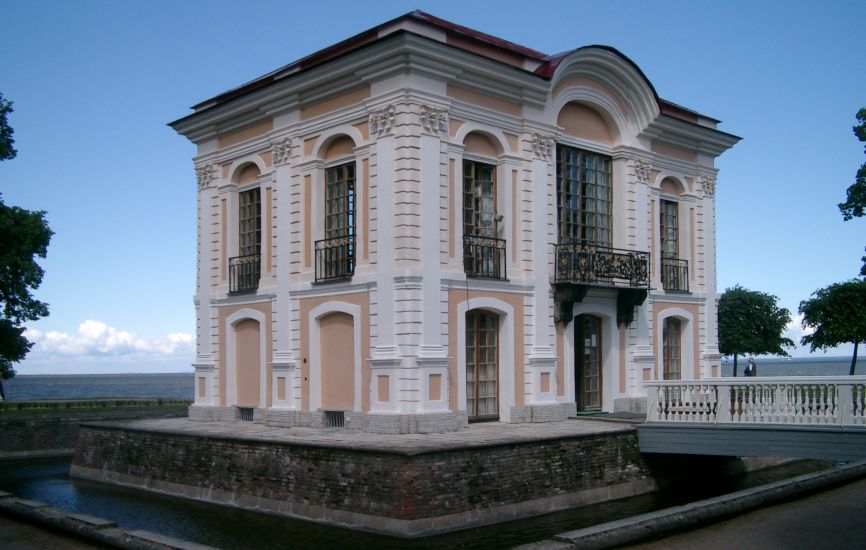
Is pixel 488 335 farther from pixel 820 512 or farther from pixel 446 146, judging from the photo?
pixel 820 512

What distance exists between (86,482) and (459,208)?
37.4ft

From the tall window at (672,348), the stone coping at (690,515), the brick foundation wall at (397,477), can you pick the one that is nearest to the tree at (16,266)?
the brick foundation wall at (397,477)

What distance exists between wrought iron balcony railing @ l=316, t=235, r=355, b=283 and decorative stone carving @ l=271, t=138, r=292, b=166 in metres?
2.40

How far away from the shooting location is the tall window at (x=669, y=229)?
1046 inches

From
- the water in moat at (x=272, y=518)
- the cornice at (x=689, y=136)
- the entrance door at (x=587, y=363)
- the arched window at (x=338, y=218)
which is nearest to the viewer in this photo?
the water in moat at (x=272, y=518)

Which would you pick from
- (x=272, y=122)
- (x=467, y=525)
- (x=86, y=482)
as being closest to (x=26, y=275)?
(x=86, y=482)

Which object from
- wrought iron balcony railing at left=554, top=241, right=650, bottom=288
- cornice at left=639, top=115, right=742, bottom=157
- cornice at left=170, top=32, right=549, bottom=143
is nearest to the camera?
cornice at left=170, top=32, right=549, bottom=143

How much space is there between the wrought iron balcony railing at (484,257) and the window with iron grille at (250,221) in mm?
6286

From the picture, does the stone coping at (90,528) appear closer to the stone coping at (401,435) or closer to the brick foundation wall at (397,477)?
the brick foundation wall at (397,477)

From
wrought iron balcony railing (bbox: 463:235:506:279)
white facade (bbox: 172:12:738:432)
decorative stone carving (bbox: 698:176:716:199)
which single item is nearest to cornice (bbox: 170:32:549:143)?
white facade (bbox: 172:12:738:432)

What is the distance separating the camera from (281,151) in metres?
22.9

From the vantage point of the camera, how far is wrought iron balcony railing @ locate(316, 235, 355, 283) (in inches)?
832

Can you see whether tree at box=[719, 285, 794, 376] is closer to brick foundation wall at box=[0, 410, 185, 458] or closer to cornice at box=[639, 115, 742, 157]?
cornice at box=[639, 115, 742, 157]

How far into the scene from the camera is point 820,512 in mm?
14516
